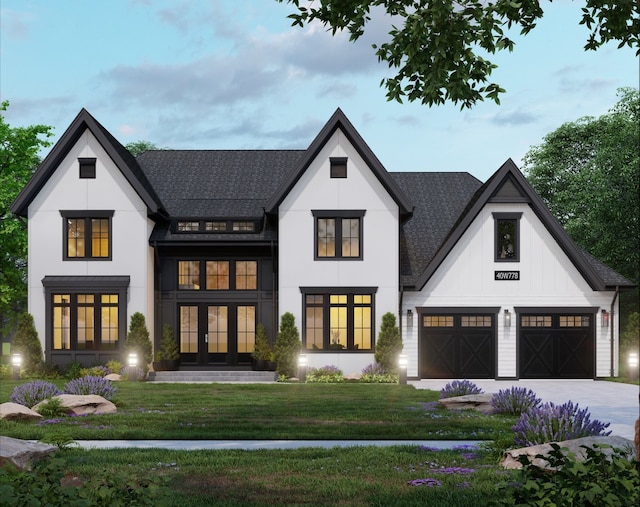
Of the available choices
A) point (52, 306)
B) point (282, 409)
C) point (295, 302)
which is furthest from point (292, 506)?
point (52, 306)

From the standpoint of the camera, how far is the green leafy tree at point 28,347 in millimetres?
29562

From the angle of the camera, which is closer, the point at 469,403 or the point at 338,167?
the point at 469,403

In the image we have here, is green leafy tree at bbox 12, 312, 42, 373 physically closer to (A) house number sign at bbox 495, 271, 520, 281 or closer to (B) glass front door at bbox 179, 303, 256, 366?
(B) glass front door at bbox 179, 303, 256, 366

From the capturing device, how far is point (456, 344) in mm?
30203

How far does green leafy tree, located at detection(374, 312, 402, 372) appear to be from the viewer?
29.2m

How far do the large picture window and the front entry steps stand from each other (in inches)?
75.6

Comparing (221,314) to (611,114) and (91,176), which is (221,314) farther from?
(611,114)

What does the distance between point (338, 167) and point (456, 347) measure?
8.08 m

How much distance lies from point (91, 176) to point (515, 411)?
752 inches

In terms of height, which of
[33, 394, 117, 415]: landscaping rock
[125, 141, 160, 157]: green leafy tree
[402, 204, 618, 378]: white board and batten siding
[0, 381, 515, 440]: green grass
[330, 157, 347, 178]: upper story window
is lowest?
[0, 381, 515, 440]: green grass

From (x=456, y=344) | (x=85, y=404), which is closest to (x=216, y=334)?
(x=456, y=344)

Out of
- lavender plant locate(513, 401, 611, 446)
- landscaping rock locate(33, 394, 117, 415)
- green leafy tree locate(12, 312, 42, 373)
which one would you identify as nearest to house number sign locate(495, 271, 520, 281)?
landscaping rock locate(33, 394, 117, 415)

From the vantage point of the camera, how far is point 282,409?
1912 cm

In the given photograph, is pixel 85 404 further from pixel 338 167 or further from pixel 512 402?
pixel 338 167
